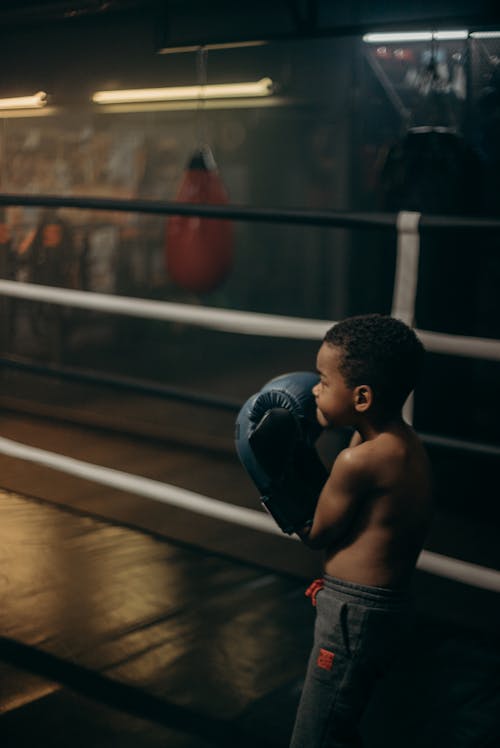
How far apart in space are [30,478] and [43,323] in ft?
8.17

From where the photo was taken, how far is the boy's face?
3.95ft

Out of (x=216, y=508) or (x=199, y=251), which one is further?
(x=199, y=251)

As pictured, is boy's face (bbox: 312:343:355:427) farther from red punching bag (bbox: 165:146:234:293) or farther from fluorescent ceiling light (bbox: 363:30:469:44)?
red punching bag (bbox: 165:146:234:293)

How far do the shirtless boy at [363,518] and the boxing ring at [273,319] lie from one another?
0.44 metres

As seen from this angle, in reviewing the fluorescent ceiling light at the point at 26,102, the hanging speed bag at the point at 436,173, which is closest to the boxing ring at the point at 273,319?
the hanging speed bag at the point at 436,173

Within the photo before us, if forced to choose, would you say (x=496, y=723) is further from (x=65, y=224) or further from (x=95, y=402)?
(x=65, y=224)

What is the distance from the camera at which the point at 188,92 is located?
511 cm

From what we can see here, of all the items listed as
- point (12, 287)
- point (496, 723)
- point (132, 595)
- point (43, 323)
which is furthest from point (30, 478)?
point (43, 323)

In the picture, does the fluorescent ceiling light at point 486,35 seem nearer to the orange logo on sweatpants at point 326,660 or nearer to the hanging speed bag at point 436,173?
the hanging speed bag at point 436,173

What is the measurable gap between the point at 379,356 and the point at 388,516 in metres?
0.20

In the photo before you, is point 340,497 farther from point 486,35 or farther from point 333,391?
point 486,35

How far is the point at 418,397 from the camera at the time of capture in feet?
10.2

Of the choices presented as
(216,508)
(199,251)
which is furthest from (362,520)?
(199,251)

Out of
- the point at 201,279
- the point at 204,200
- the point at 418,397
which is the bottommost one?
the point at 418,397
